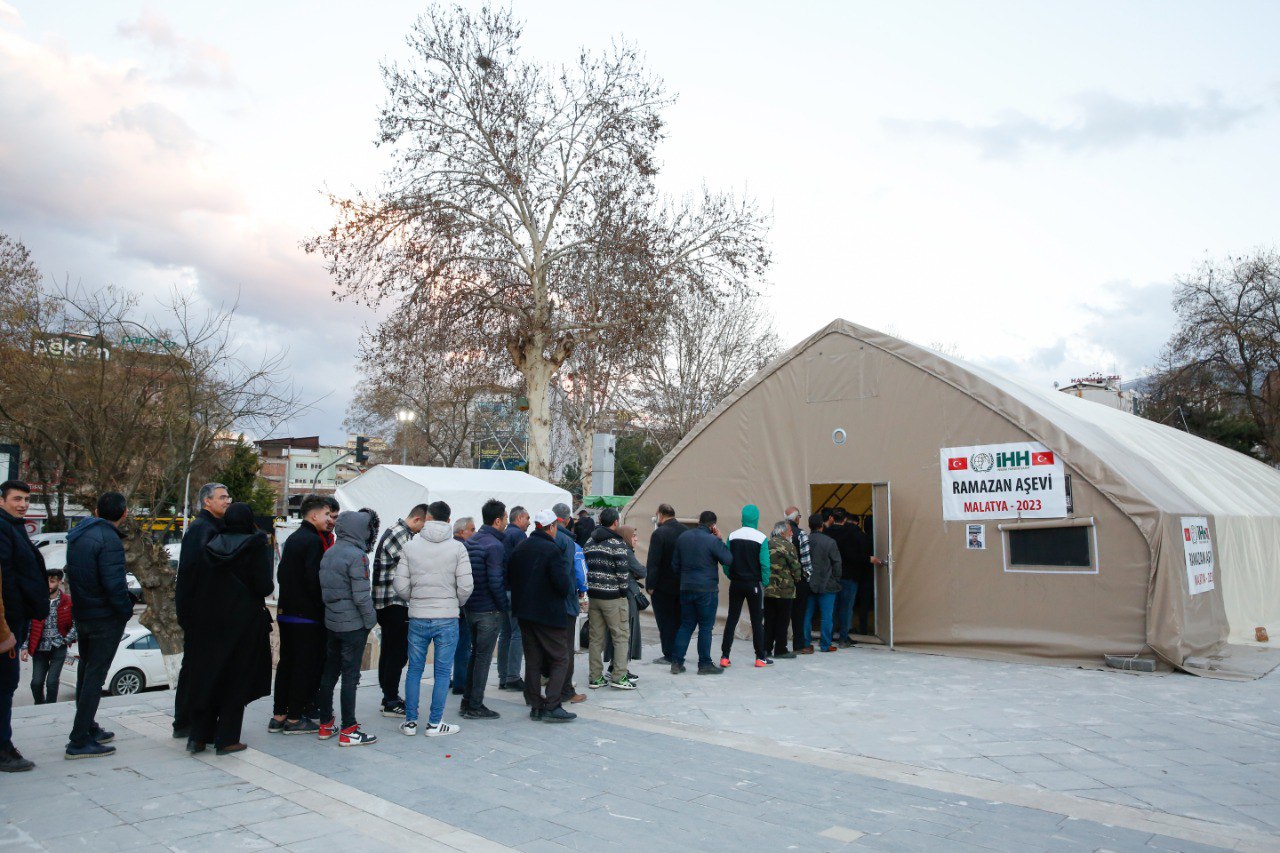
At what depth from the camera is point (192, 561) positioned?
6.12m

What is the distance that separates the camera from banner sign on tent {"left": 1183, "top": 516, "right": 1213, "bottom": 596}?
9.75 m

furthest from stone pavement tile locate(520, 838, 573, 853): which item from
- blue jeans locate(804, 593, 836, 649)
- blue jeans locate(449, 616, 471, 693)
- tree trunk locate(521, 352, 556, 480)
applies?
tree trunk locate(521, 352, 556, 480)

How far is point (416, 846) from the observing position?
4297 millimetres

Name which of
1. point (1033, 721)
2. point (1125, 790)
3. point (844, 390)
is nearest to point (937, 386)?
point (844, 390)

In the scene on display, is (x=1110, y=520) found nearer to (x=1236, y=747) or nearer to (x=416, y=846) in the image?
(x=1236, y=747)

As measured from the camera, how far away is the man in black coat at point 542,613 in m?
7.16

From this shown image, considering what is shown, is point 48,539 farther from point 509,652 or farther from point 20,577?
point 20,577

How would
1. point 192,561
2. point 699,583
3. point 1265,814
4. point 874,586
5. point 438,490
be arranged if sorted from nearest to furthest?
1. point 1265,814
2. point 192,561
3. point 699,583
4. point 874,586
5. point 438,490

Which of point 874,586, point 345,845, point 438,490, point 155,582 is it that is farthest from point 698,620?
point 438,490

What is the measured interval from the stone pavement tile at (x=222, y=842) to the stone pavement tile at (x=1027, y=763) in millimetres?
4626

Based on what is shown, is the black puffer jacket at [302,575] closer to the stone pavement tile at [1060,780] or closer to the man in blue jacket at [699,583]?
the man in blue jacket at [699,583]

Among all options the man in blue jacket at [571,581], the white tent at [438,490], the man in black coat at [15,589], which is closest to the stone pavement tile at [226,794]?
the man in black coat at [15,589]

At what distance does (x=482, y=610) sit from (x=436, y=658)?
71 cm

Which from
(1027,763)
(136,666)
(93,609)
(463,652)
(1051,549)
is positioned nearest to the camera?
(93,609)
